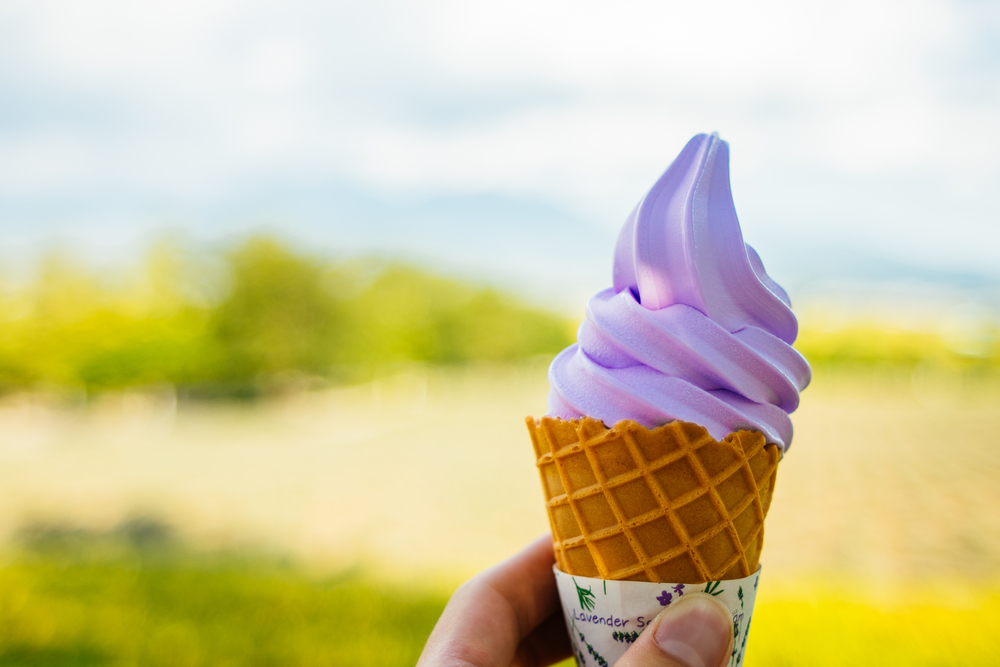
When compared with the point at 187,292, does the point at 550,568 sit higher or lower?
lower

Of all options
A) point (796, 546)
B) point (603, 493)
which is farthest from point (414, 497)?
point (603, 493)

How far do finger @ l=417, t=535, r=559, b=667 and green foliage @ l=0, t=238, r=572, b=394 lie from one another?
21700 millimetres

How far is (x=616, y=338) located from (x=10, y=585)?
559 centimetres

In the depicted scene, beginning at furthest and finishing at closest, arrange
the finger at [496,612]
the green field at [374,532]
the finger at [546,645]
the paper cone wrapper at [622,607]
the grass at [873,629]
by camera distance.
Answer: the green field at [374,532] → the grass at [873,629] → the finger at [546,645] → the finger at [496,612] → the paper cone wrapper at [622,607]

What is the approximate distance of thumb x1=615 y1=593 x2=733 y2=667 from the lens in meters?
1.27

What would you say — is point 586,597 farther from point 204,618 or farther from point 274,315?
point 274,315

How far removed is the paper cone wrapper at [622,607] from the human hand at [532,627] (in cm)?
4

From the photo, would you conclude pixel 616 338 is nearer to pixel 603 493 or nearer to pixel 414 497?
pixel 603 493

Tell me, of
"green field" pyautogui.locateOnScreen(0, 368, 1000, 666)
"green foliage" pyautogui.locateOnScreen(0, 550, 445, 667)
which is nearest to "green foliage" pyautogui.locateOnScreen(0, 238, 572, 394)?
"green field" pyautogui.locateOnScreen(0, 368, 1000, 666)

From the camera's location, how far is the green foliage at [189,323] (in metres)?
21.2

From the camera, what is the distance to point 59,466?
1339 centimetres

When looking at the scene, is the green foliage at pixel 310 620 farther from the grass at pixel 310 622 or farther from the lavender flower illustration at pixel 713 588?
the lavender flower illustration at pixel 713 588

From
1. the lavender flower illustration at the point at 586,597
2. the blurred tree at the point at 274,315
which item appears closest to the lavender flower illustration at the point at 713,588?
the lavender flower illustration at the point at 586,597

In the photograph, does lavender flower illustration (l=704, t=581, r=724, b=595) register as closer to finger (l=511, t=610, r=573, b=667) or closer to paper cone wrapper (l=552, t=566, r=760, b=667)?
paper cone wrapper (l=552, t=566, r=760, b=667)
